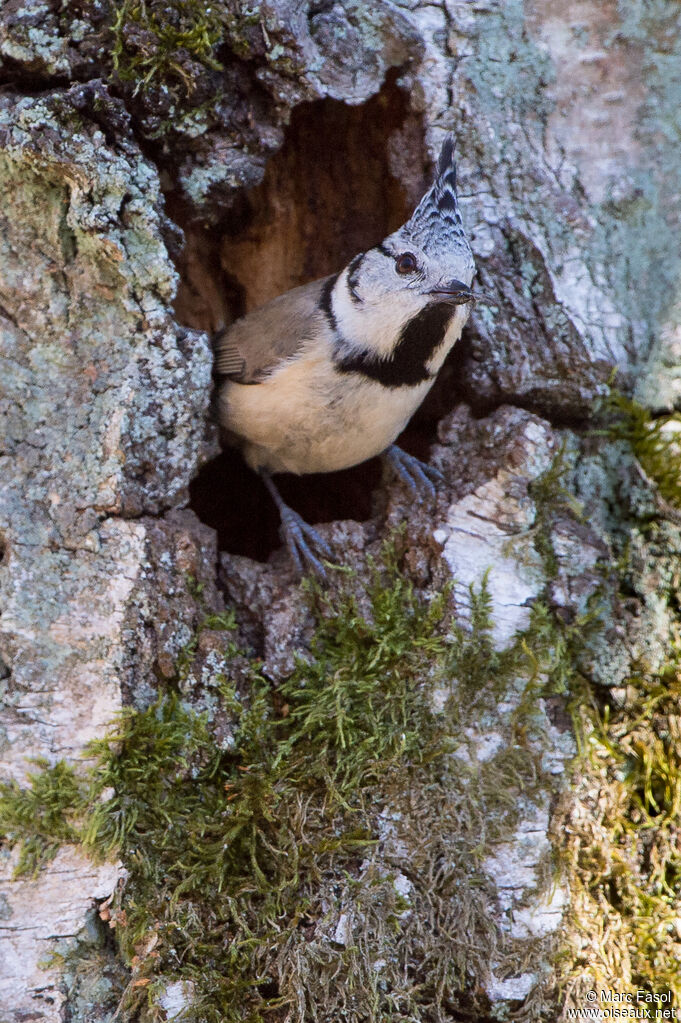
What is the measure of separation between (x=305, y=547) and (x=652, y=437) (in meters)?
1.19

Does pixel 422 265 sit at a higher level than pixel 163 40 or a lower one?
lower

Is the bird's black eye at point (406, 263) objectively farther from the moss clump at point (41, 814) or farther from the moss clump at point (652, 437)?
the moss clump at point (41, 814)

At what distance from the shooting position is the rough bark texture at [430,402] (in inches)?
86.6

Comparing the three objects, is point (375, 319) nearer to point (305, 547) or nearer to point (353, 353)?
point (353, 353)

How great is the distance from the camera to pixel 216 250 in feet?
11.3

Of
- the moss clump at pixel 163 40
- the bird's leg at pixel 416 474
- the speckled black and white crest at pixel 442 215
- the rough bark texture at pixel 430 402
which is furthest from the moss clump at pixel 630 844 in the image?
the moss clump at pixel 163 40

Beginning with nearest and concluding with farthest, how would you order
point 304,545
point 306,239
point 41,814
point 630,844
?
point 41,814 < point 630,844 < point 304,545 < point 306,239

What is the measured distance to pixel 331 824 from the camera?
88.1 inches

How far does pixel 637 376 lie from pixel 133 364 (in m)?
1.64

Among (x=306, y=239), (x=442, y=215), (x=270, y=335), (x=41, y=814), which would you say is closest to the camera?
(x=41, y=814)

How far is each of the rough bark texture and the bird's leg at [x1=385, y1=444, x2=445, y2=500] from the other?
0.05m

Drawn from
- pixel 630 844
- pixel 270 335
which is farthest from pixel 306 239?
pixel 630 844

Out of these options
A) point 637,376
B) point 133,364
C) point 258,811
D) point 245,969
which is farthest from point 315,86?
point 245,969

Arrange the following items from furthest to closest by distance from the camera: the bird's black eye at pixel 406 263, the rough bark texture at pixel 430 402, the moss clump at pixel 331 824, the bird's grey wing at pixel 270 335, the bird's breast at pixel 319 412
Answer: the bird's grey wing at pixel 270 335 < the bird's breast at pixel 319 412 < the bird's black eye at pixel 406 263 < the rough bark texture at pixel 430 402 < the moss clump at pixel 331 824
